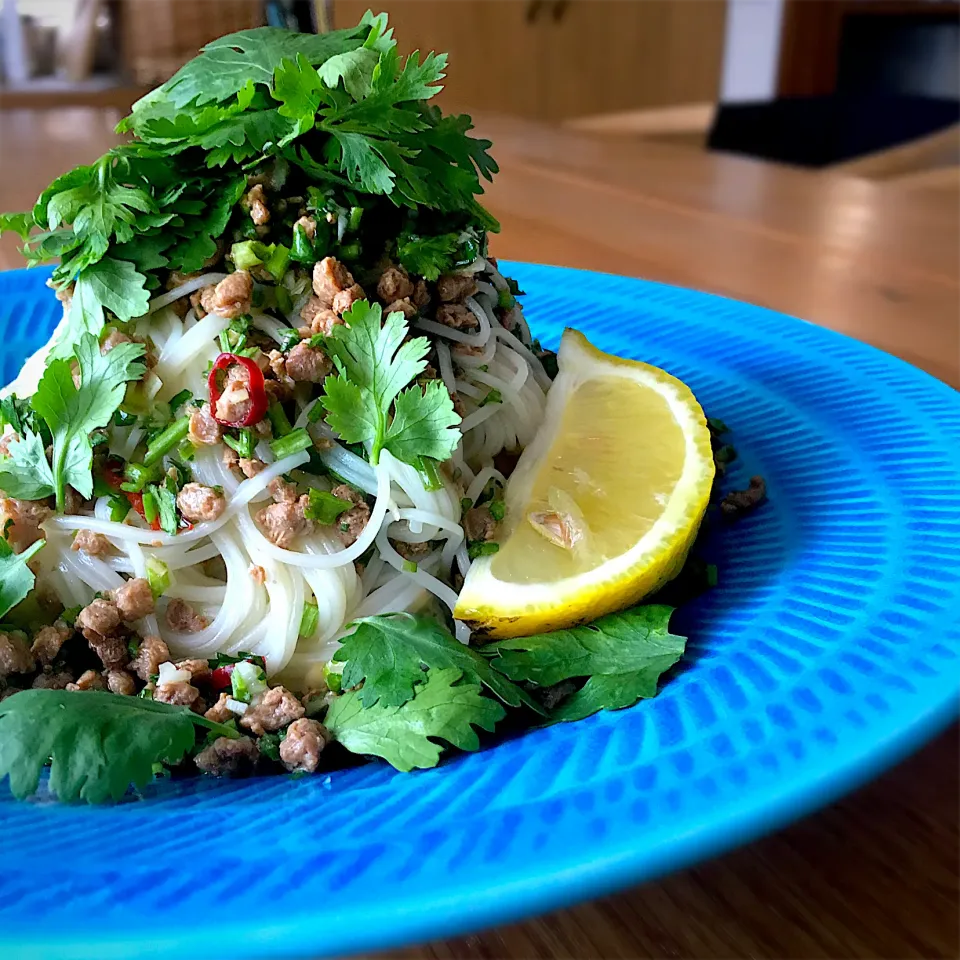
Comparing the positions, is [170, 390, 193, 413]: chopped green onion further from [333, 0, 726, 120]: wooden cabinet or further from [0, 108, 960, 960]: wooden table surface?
[333, 0, 726, 120]: wooden cabinet

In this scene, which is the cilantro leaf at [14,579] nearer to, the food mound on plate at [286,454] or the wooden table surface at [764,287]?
the food mound on plate at [286,454]

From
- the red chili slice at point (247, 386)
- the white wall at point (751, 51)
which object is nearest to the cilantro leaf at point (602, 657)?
the red chili slice at point (247, 386)

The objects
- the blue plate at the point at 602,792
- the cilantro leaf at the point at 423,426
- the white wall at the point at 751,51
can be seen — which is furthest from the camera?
the white wall at the point at 751,51

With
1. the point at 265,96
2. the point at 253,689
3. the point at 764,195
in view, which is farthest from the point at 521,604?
the point at 764,195

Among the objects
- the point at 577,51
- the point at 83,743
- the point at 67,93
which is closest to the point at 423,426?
the point at 83,743

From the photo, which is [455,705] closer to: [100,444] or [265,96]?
[100,444]

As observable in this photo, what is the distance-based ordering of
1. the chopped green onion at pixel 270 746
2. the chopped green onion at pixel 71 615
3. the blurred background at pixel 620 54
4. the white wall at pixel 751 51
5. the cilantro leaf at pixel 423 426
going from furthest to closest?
1. the white wall at pixel 751 51
2. the blurred background at pixel 620 54
3. the chopped green onion at pixel 71 615
4. the cilantro leaf at pixel 423 426
5. the chopped green onion at pixel 270 746
